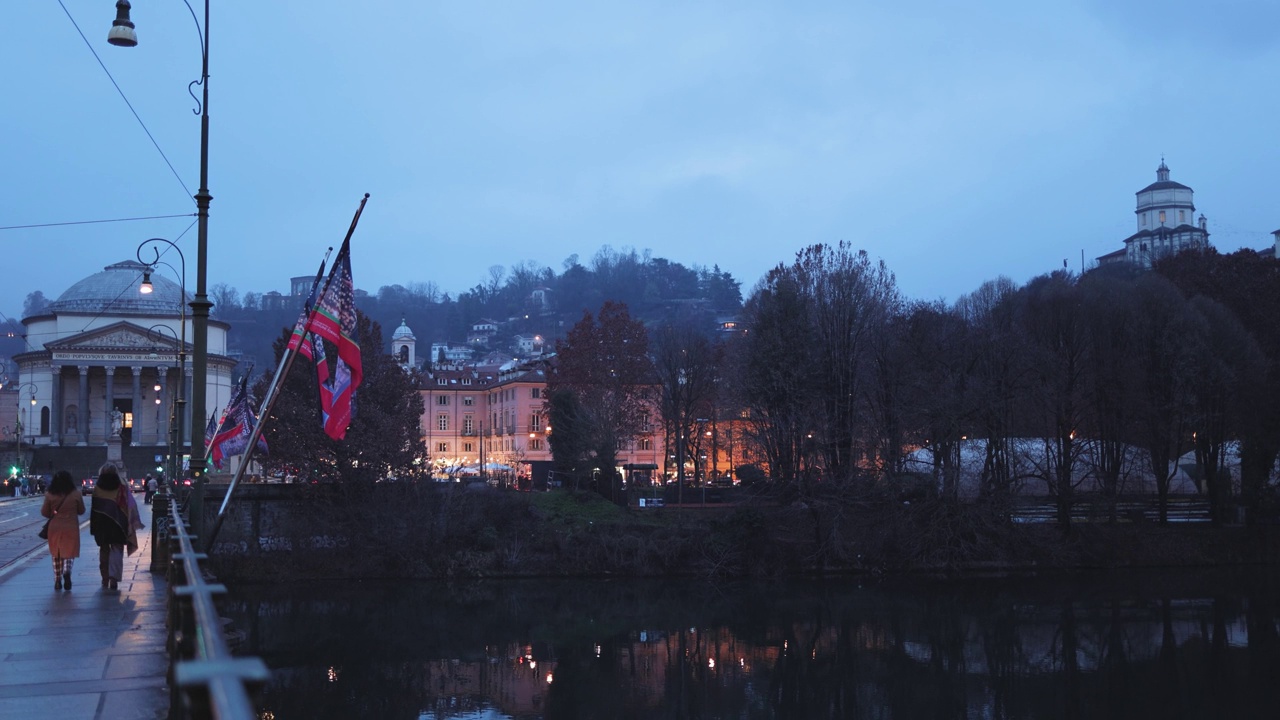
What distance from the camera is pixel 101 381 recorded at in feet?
307

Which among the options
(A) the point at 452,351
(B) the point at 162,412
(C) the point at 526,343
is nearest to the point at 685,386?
(B) the point at 162,412

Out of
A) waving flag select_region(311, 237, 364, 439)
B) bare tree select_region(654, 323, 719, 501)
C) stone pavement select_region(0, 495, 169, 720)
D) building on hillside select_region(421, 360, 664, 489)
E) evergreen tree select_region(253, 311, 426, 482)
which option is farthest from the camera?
building on hillside select_region(421, 360, 664, 489)

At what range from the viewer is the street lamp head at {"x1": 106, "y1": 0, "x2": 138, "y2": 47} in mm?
14641

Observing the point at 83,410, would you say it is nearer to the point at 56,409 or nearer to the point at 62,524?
the point at 56,409

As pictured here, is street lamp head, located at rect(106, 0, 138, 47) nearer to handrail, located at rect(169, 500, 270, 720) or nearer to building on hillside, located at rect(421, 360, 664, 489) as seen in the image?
handrail, located at rect(169, 500, 270, 720)

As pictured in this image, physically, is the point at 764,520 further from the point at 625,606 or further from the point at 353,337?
the point at 353,337

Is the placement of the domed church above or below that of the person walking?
above

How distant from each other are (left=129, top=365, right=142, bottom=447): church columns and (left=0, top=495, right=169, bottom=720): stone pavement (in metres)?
79.7

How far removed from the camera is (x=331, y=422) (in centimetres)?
1420

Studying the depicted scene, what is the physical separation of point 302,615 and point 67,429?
226 feet

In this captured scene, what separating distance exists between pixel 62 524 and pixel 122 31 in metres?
6.86

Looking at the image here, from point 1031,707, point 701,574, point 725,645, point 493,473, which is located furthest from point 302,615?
point 493,473

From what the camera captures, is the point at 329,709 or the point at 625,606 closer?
the point at 329,709

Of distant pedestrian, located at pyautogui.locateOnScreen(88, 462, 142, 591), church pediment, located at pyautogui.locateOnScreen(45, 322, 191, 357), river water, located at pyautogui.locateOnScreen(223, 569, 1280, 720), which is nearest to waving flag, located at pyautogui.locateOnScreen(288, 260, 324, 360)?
distant pedestrian, located at pyautogui.locateOnScreen(88, 462, 142, 591)
